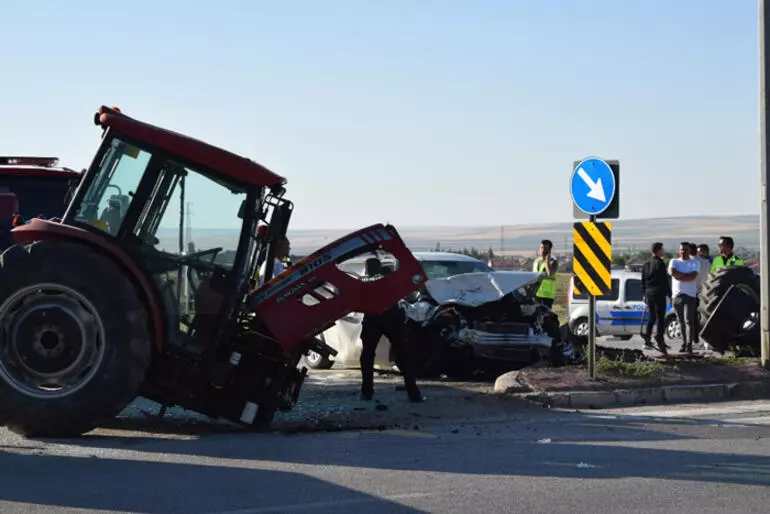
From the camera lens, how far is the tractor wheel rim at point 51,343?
29.7 feet

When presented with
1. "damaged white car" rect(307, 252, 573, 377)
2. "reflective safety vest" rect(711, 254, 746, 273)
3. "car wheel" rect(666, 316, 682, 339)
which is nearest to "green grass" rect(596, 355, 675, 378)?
"damaged white car" rect(307, 252, 573, 377)

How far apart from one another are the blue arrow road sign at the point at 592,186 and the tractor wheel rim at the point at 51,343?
609cm

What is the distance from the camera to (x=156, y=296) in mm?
9273

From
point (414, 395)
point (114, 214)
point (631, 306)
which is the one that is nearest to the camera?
point (114, 214)

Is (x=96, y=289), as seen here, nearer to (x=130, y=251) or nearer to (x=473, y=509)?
(x=130, y=251)

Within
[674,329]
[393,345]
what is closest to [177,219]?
[393,345]

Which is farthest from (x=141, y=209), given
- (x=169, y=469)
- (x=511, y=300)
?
(x=511, y=300)

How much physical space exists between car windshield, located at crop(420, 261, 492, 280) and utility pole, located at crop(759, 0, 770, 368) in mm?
3874

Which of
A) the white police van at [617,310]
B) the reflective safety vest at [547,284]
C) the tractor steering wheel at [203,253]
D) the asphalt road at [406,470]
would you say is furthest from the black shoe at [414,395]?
the white police van at [617,310]

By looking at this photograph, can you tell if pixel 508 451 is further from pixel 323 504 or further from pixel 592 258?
pixel 592 258

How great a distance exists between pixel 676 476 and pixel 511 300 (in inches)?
261

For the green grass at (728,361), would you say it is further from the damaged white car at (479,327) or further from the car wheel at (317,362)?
the car wheel at (317,362)

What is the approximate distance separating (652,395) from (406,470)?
5383 mm

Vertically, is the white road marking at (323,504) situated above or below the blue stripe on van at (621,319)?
below
